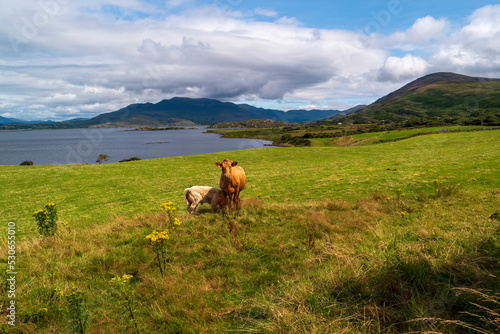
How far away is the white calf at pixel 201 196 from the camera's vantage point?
10398mm

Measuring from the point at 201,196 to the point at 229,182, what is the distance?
1.58 metres

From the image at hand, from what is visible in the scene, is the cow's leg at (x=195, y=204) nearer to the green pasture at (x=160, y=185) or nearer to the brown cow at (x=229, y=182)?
the brown cow at (x=229, y=182)

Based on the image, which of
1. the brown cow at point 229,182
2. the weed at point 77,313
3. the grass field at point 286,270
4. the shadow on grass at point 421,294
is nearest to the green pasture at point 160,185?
the brown cow at point 229,182

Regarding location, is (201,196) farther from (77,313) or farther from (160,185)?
(160,185)

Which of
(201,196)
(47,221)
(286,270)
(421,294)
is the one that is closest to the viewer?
(421,294)

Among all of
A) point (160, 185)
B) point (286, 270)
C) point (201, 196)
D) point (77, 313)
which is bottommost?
point (160, 185)

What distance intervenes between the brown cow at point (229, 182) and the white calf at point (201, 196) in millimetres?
541

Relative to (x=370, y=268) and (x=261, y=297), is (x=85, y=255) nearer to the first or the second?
(x=261, y=297)

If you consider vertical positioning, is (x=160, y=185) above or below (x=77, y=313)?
below

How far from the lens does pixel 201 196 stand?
10.5m

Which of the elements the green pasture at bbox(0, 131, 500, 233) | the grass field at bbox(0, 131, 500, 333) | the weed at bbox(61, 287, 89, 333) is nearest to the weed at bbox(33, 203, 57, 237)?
the grass field at bbox(0, 131, 500, 333)

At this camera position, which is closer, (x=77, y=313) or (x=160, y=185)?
(x=77, y=313)

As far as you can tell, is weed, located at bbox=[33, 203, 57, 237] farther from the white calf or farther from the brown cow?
the brown cow

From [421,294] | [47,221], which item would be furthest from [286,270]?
[47,221]
